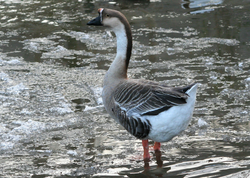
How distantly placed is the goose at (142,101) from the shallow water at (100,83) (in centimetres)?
35

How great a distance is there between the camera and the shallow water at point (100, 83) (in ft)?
13.3

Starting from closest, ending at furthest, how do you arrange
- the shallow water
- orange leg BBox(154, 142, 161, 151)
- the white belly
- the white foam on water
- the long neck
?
the white belly < the shallow water < orange leg BBox(154, 142, 161, 151) < the long neck < the white foam on water

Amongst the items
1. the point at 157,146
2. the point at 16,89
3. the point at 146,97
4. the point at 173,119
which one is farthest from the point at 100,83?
the point at 173,119

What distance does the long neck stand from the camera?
4.53 meters

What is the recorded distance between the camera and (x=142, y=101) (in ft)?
13.5

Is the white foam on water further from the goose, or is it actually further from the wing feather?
the wing feather

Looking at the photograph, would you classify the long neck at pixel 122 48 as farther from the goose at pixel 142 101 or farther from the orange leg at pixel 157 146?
the orange leg at pixel 157 146

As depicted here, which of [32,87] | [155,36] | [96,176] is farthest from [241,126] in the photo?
[155,36]

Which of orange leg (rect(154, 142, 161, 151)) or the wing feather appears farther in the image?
orange leg (rect(154, 142, 161, 151))

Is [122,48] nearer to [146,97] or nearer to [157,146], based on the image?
[146,97]

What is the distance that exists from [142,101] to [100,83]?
2428mm

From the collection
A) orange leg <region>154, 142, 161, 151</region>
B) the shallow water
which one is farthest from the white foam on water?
orange leg <region>154, 142, 161, 151</region>

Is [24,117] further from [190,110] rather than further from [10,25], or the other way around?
[10,25]

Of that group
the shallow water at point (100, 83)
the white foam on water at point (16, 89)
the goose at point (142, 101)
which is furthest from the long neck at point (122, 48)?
the white foam on water at point (16, 89)
